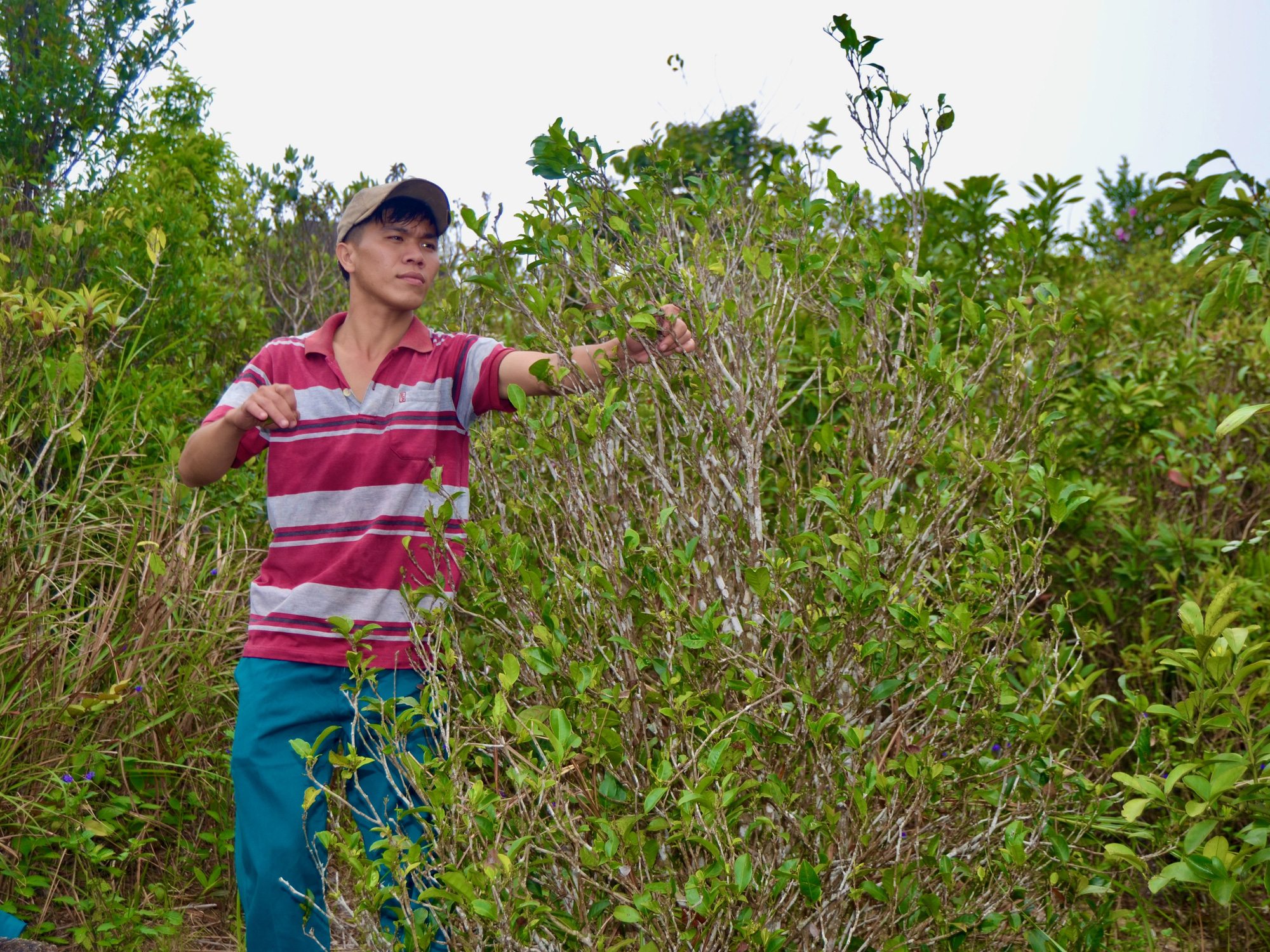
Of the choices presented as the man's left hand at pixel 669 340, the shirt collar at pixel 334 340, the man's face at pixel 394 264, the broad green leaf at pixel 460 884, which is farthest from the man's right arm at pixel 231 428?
the broad green leaf at pixel 460 884

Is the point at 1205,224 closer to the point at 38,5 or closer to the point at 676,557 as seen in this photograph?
the point at 676,557

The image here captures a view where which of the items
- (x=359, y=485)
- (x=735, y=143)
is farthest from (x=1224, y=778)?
(x=735, y=143)

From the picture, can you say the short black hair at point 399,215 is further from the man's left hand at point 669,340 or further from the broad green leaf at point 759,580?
the broad green leaf at point 759,580

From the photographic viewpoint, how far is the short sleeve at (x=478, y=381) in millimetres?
2838

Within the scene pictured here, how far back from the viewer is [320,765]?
9.05 feet

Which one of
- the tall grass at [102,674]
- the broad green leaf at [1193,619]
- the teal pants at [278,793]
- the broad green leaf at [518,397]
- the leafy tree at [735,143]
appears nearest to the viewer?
the broad green leaf at [1193,619]

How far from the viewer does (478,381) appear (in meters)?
2.85

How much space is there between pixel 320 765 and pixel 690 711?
3.61 ft

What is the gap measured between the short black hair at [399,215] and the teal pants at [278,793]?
4.14ft

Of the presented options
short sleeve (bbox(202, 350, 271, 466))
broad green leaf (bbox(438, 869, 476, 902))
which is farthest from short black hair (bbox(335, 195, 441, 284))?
broad green leaf (bbox(438, 869, 476, 902))

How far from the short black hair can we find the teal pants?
126 centimetres

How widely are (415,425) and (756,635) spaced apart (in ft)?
3.67

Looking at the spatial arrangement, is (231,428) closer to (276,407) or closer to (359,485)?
(276,407)

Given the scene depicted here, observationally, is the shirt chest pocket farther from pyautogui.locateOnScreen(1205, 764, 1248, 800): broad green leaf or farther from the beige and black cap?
pyautogui.locateOnScreen(1205, 764, 1248, 800): broad green leaf
